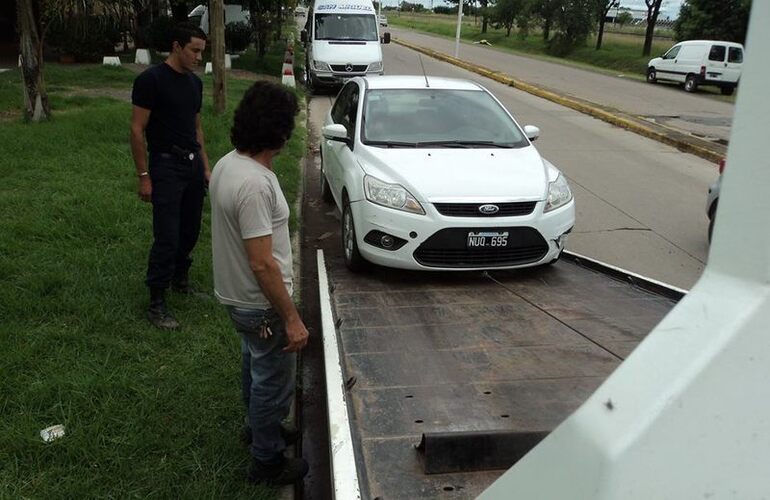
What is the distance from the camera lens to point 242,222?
2494 mm

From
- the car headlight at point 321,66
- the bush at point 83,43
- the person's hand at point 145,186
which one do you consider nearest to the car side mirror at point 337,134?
the person's hand at point 145,186

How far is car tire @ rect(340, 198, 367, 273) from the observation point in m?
5.14

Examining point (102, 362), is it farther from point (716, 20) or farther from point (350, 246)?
point (716, 20)

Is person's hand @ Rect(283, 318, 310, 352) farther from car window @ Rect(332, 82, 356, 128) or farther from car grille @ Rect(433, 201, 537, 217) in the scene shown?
car window @ Rect(332, 82, 356, 128)

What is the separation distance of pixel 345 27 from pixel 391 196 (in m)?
15.8

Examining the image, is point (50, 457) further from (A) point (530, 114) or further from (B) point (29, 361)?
(A) point (530, 114)

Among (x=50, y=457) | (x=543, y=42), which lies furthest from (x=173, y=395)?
(x=543, y=42)

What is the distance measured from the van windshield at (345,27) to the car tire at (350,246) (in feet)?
48.5

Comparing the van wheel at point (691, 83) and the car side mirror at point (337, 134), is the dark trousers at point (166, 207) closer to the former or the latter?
the car side mirror at point (337, 134)

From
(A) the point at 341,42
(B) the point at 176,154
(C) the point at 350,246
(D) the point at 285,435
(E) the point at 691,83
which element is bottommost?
(D) the point at 285,435

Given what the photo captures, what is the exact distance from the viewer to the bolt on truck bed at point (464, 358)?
275 cm

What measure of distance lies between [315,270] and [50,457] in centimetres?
→ 312

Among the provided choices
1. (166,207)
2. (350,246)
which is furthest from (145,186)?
(350,246)

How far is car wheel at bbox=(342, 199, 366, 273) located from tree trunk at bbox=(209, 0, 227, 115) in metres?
6.83
